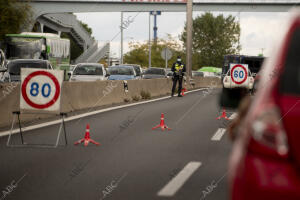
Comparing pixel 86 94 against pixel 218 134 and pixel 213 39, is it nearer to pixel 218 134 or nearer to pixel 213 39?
pixel 218 134

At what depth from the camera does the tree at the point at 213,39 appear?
119m

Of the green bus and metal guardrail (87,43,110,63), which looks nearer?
the green bus

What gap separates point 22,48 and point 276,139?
34.9 metres

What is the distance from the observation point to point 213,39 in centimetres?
11912

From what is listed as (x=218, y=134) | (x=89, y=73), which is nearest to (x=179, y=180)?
(x=218, y=134)

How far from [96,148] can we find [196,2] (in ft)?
181

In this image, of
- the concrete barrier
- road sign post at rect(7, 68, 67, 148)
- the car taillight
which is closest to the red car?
the car taillight

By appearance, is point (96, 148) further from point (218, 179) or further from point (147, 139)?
point (218, 179)

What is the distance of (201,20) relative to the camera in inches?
4724

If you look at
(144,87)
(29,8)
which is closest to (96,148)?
(144,87)

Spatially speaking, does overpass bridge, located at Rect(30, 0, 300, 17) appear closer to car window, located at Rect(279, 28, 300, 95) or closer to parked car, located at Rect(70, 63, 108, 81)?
parked car, located at Rect(70, 63, 108, 81)

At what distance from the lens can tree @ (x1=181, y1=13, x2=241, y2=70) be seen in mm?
118625

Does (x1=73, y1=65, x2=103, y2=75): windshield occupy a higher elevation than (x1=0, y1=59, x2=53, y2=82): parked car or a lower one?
lower

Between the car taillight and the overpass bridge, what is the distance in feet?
199
